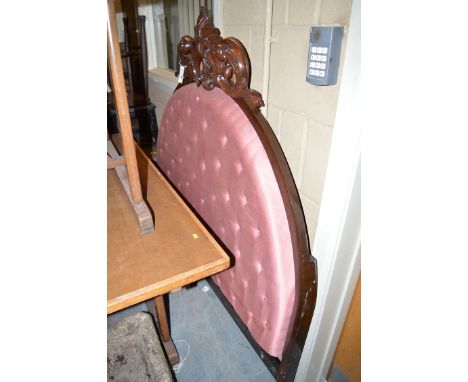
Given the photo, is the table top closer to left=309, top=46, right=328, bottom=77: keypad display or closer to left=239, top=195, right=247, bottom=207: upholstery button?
left=239, top=195, right=247, bottom=207: upholstery button

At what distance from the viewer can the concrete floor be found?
171cm

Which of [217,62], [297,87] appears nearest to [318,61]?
[297,87]

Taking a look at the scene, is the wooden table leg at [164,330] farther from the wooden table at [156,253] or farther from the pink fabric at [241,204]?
the wooden table at [156,253]

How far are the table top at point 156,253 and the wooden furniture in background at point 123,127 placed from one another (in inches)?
2.7

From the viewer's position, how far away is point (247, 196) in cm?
114

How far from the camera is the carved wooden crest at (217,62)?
1096 millimetres

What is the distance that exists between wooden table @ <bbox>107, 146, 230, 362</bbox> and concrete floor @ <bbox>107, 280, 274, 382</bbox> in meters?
0.95

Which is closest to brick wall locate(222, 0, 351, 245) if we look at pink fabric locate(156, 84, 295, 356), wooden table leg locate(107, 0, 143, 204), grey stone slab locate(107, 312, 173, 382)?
pink fabric locate(156, 84, 295, 356)

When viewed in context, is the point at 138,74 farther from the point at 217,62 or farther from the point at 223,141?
the point at 223,141

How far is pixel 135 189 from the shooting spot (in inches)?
42.1

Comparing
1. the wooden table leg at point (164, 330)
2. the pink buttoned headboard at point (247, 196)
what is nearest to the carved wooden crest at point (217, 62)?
the pink buttoned headboard at point (247, 196)

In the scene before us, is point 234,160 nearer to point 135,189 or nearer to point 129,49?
point 135,189
